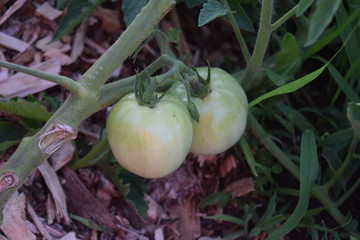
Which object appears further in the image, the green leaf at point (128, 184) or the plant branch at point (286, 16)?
the green leaf at point (128, 184)

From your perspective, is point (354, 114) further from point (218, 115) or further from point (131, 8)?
point (131, 8)

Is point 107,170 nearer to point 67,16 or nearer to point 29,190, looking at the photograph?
point 29,190

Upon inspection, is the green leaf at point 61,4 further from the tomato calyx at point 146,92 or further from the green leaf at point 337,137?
the green leaf at point 337,137

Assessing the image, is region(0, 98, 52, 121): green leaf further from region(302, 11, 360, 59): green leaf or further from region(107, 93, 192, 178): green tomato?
region(302, 11, 360, 59): green leaf

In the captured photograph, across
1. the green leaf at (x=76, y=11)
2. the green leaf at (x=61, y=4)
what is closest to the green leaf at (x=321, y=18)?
the green leaf at (x=76, y=11)

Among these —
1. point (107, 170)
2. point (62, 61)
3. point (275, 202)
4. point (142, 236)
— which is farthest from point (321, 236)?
point (62, 61)

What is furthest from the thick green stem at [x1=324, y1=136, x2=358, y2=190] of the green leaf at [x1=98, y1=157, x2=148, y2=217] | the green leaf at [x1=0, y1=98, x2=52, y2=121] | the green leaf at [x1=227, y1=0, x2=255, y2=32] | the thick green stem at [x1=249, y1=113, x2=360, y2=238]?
the green leaf at [x1=0, y1=98, x2=52, y2=121]

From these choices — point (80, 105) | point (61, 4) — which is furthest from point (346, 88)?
point (61, 4)
